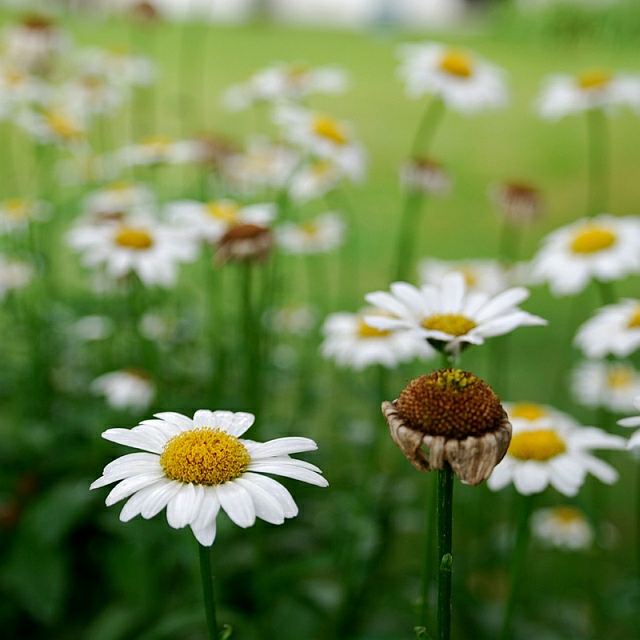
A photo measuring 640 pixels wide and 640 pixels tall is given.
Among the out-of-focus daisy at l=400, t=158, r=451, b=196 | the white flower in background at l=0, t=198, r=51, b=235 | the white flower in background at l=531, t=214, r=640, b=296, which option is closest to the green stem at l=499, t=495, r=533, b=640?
the white flower in background at l=531, t=214, r=640, b=296

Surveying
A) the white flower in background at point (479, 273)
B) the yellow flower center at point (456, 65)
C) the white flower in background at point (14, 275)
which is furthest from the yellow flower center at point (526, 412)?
the white flower in background at point (14, 275)

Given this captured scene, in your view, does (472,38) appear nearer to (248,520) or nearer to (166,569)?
(166,569)

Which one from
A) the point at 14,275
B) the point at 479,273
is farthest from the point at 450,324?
the point at 14,275

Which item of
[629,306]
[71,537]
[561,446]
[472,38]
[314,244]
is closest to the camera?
[561,446]

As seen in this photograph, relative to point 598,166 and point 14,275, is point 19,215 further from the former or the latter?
point 598,166

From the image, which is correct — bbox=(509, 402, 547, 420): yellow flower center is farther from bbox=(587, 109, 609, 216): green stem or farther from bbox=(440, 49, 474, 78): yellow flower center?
bbox=(587, 109, 609, 216): green stem

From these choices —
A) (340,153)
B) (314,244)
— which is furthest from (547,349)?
(340,153)
